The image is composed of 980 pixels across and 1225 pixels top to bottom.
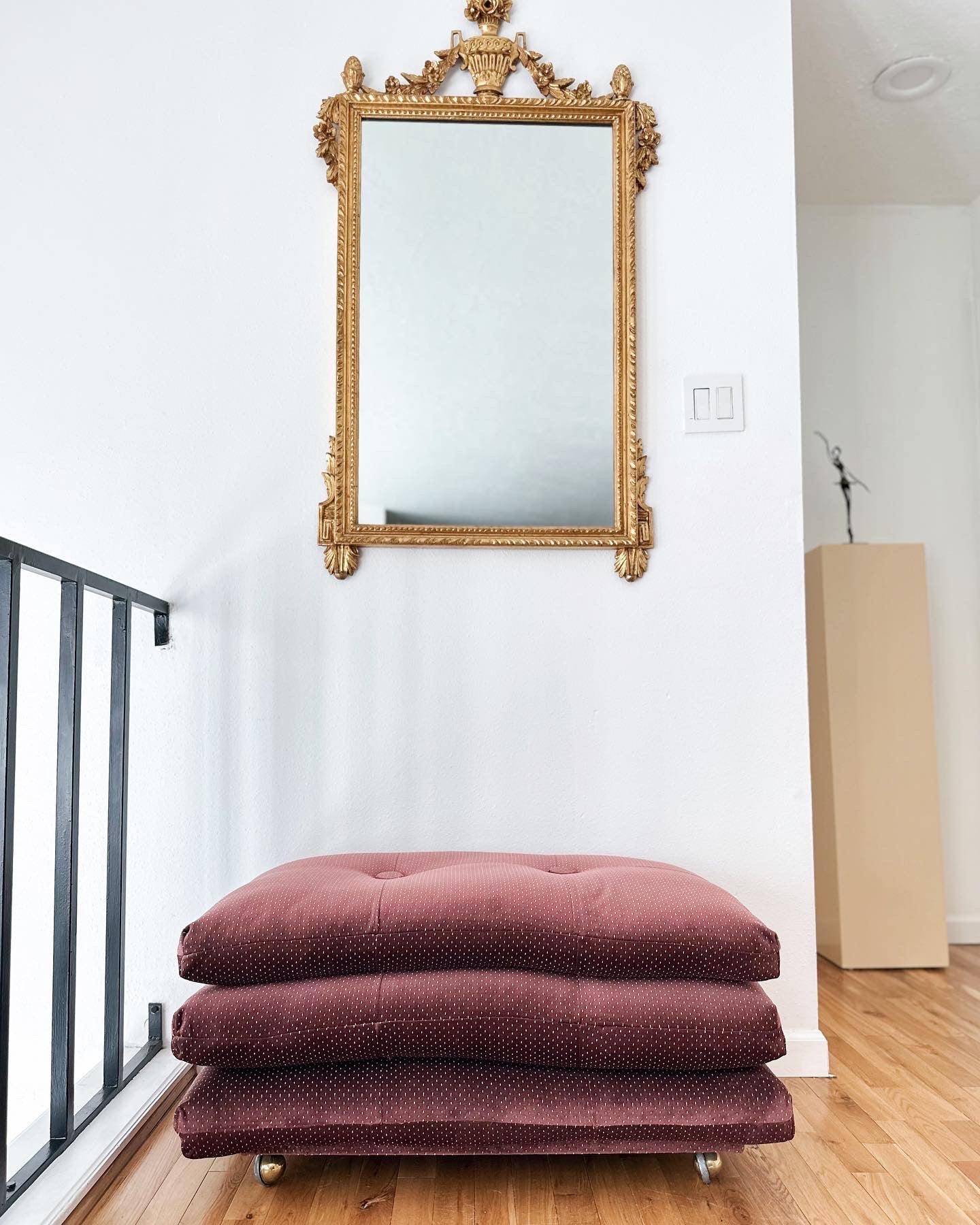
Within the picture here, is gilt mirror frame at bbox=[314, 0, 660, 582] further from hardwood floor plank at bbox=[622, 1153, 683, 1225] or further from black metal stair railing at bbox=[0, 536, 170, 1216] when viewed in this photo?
hardwood floor plank at bbox=[622, 1153, 683, 1225]

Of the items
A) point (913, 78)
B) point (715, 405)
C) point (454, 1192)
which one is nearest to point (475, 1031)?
point (454, 1192)

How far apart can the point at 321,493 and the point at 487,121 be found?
2.92ft

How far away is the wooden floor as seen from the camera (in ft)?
4.07

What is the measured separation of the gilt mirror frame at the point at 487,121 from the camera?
6.17 ft

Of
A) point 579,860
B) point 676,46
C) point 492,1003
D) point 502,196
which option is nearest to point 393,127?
point 502,196

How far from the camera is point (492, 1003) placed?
1.25 m

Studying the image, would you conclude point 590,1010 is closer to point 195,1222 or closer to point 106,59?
point 195,1222

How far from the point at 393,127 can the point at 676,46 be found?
2.13ft

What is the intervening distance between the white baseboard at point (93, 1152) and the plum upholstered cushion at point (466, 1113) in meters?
0.15

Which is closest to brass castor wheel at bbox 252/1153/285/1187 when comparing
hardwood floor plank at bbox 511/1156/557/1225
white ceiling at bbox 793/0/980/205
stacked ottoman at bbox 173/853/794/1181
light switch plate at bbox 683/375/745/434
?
stacked ottoman at bbox 173/853/794/1181

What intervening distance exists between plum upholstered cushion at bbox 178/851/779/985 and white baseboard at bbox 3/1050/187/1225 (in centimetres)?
31

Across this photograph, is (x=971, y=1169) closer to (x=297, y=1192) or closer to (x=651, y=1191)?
(x=651, y=1191)

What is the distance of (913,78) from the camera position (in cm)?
235

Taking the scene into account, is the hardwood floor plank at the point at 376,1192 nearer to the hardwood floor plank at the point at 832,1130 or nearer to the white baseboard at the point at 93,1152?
the white baseboard at the point at 93,1152
